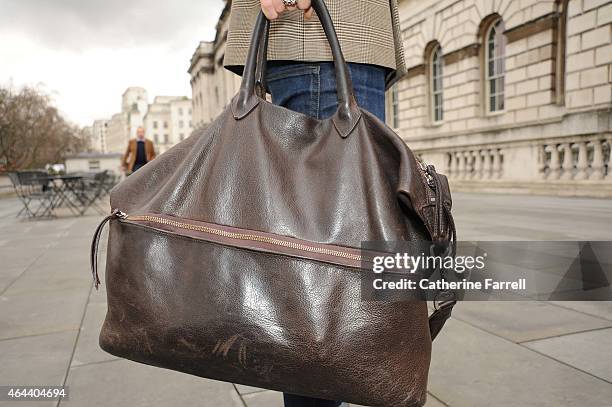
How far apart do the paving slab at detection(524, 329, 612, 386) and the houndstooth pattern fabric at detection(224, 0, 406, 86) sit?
1.69 m

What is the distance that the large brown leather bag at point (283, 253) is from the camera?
1005 mm

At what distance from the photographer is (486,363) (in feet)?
7.19

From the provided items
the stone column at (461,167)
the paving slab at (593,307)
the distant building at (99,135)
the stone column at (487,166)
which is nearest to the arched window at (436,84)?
the stone column at (461,167)

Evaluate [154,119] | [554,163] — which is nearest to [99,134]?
[154,119]

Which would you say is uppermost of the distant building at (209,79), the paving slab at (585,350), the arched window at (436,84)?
the distant building at (209,79)

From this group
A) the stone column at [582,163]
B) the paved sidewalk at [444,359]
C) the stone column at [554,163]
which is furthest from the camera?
the stone column at [554,163]

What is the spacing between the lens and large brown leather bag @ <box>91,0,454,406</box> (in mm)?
1005

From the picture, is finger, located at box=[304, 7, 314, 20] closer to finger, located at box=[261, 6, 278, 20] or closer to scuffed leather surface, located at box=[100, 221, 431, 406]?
finger, located at box=[261, 6, 278, 20]

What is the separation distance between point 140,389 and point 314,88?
1.60m

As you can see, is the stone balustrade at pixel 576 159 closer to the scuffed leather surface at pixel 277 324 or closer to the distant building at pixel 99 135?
the scuffed leather surface at pixel 277 324

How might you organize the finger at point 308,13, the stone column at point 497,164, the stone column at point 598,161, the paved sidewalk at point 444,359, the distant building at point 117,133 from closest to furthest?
the finger at point 308,13
the paved sidewalk at point 444,359
the stone column at point 598,161
the stone column at point 497,164
the distant building at point 117,133

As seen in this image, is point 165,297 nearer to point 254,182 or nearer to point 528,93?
point 254,182

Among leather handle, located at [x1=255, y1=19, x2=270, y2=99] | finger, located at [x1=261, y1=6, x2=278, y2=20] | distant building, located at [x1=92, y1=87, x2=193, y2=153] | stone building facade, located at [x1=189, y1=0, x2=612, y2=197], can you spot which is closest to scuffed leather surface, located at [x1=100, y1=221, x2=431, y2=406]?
leather handle, located at [x1=255, y1=19, x2=270, y2=99]

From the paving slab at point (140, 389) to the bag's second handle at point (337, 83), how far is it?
1.37 m
